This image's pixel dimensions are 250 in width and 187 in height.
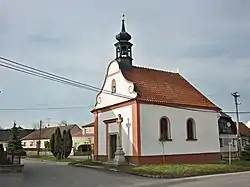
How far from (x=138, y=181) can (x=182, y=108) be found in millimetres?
13591

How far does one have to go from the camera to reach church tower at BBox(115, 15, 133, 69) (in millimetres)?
31844

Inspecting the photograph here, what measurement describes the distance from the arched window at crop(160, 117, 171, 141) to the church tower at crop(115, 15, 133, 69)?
5.81 metres

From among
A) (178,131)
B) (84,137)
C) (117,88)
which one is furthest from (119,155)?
(84,137)

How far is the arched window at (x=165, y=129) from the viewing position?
29344 mm

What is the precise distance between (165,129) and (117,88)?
17.5 ft

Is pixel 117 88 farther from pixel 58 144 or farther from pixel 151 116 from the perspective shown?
pixel 58 144

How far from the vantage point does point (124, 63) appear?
31922 millimetres

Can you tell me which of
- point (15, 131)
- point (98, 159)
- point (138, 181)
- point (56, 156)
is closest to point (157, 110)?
point (98, 159)

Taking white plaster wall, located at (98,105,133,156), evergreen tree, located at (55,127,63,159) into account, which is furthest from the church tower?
evergreen tree, located at (55,127,63,159)

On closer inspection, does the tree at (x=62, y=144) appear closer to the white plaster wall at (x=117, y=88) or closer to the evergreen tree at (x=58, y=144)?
the evergreen tree at (x=58, y=144)

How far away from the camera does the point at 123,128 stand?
96.3 ft

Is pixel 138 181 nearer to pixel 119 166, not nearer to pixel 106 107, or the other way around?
pixel 119 166

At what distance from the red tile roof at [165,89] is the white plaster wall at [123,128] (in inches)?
78.4

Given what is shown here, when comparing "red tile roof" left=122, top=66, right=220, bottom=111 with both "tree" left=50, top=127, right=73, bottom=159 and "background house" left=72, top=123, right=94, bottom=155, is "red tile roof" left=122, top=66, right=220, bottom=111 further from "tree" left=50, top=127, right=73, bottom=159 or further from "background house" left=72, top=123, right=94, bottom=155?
"background house" left=72, top=123, right=94, bottom=155
